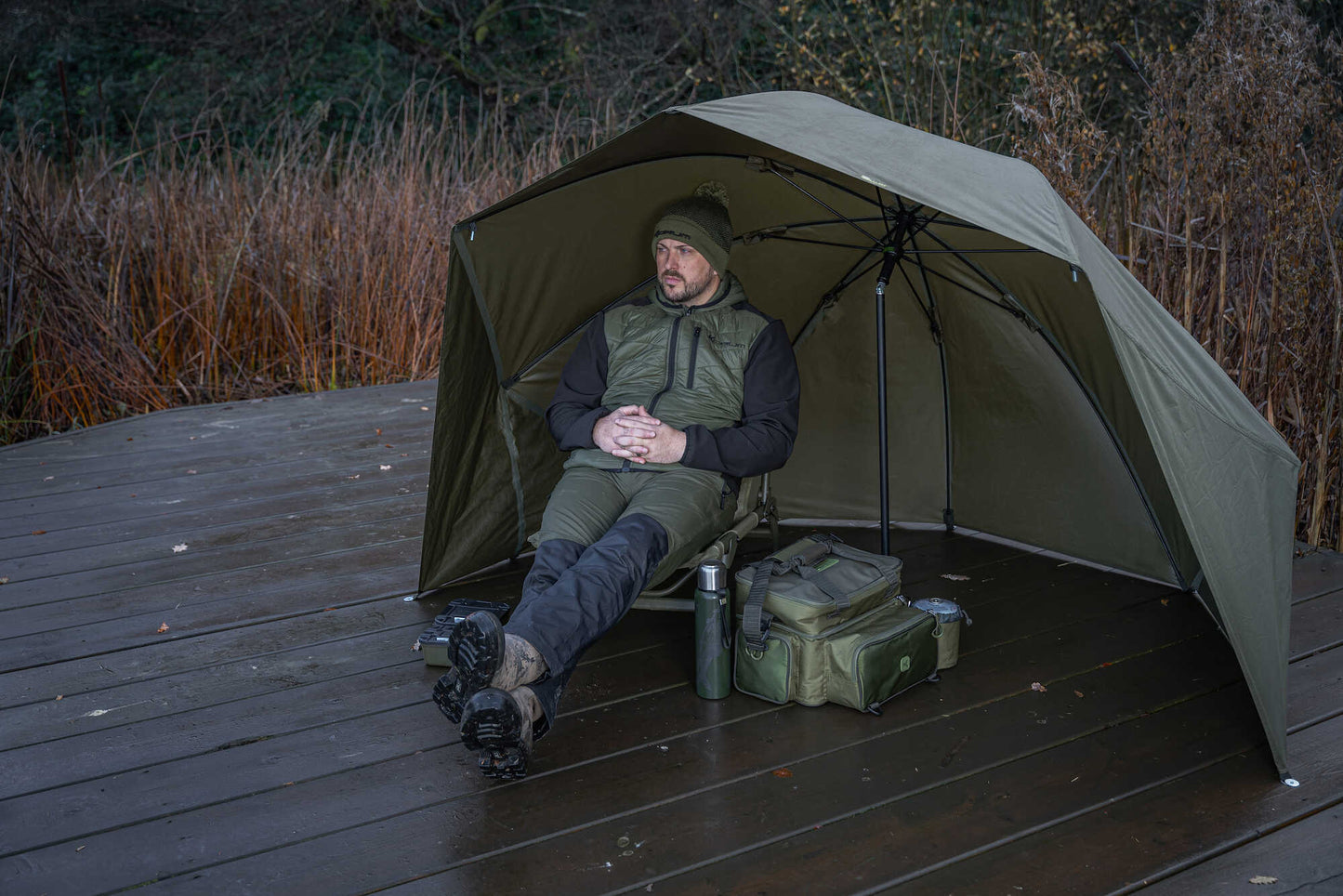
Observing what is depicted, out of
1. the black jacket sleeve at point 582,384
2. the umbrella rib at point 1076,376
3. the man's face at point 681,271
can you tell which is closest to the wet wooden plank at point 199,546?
the black jacket sleeve at point 582,384

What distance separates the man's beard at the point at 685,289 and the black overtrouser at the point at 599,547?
45 centimetres

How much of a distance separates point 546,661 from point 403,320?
12.8 feet

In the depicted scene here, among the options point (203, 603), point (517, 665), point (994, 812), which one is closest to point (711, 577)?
point (517, 665)

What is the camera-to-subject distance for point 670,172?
112 inches

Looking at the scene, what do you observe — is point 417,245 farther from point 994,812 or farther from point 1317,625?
point 994,812

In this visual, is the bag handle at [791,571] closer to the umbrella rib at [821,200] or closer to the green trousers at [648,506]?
the green trousers at [648,506]

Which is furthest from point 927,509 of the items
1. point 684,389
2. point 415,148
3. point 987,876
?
point 415,148

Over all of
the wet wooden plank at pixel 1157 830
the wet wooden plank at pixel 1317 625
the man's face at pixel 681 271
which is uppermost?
the man's face at pixel 681 271

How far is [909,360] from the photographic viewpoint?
129 inches

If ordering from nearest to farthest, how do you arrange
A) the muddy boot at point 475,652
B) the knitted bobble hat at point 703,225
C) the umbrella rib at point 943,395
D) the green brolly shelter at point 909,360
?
1. the muddy boot at point 475,652
2. the green brolly shelter at point 909,360
3. the knitted bobble hat at point 703,225
4. the umbrella rib at point 943,395

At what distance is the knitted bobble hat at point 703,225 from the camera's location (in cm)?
272

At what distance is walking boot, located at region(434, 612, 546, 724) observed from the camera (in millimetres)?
1948

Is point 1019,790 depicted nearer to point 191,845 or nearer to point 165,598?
point 191,845

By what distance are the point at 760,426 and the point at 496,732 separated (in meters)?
1.05
